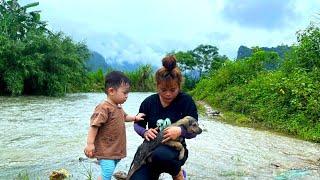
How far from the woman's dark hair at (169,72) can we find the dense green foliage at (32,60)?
824 inches

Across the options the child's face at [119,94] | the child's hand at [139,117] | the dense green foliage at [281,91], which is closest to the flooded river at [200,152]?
the dense green foliage at [281,91]

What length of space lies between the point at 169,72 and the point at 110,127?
724 mm

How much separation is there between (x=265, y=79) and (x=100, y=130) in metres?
11.7

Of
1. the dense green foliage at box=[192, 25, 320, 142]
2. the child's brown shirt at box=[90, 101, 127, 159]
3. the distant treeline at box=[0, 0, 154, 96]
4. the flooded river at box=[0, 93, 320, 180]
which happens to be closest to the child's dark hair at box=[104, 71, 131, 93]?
the child's brown shirt at box=[90, 101, 127, 159]

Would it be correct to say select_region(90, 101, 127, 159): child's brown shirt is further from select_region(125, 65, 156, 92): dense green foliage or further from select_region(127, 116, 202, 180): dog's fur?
select_region(125, 65, 156, 92): dense green foliage

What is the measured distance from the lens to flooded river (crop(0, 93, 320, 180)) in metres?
6.24

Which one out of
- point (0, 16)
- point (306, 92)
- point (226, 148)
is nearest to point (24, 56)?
point (0, 16)

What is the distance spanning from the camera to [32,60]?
81.0ft

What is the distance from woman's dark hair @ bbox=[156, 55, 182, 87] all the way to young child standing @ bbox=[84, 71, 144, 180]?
37 cm

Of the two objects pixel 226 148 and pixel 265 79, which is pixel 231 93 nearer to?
pixel 265 79

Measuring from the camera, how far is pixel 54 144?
27.9 feet

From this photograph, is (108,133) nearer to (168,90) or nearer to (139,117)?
(139,117)

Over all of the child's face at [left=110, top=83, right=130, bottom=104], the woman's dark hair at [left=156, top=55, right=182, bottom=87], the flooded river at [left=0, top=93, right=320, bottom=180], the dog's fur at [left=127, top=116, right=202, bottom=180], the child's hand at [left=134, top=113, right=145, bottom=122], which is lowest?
the flooded river at [left=0, top=93, right=320, bottom=180]

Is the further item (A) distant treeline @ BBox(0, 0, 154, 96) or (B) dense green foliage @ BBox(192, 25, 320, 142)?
(A) distant treeline @ BBox(0, 0, 154, 96)
